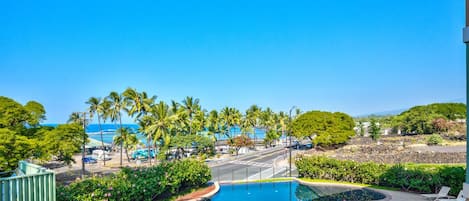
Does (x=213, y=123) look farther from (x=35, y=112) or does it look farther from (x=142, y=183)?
(x=142, y=183)

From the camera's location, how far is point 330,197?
18594 millimetres

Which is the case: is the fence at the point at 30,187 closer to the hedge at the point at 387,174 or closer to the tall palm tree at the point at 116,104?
the hedge at the point at 387,174

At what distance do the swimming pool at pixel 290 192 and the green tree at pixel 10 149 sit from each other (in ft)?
36.7

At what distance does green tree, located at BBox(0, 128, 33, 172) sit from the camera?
17.8m

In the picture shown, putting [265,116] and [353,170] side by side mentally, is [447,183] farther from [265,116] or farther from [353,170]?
[265,116]

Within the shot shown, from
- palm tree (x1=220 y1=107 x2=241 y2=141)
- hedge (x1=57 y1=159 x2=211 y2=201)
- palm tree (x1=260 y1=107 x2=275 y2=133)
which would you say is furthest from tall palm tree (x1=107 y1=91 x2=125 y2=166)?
palm tree (x1=260 y1=107 x2=275 y2=133)

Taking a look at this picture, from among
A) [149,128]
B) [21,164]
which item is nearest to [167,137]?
[149,128]

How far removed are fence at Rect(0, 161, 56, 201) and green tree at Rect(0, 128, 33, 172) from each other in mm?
13346

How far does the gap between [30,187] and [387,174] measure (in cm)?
1964

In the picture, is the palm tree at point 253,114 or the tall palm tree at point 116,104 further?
the palm tree at point 253,114

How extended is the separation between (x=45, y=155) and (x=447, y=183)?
77.8 feet

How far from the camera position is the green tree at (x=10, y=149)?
17.8m

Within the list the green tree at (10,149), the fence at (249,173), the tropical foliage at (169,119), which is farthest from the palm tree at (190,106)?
the green tree at (10,149)

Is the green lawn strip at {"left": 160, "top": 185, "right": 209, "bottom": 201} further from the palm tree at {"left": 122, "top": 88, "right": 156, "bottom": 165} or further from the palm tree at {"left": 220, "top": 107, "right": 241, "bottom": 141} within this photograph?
the palm tree at {"left": 220, "top": 107, "right": 241, "bottom": 141}
